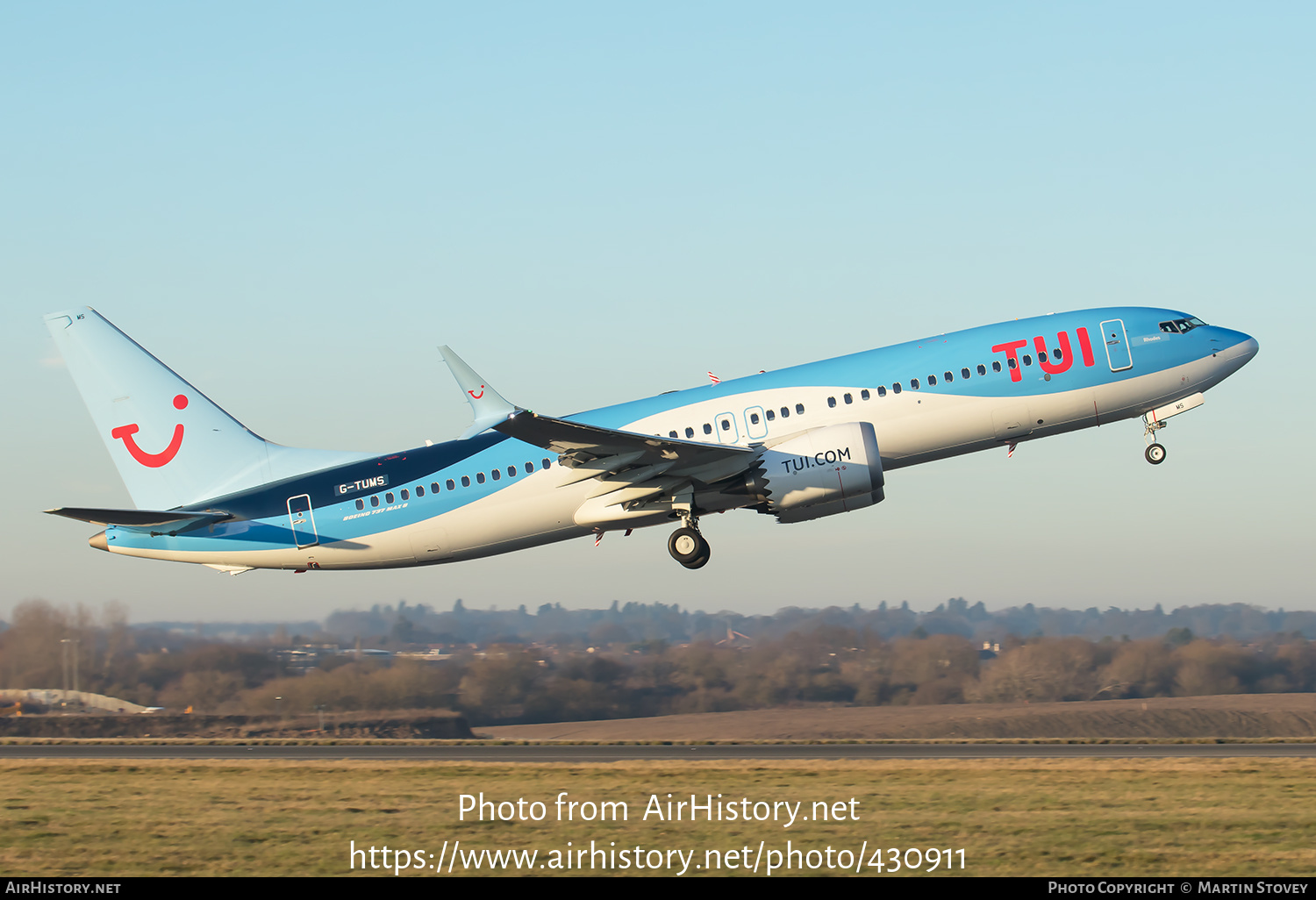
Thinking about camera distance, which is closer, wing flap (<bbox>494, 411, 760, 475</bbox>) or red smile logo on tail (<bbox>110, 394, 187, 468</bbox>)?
wing flap (<bbox>494, 411, 760, 475</bbox>)

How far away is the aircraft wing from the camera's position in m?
27.1

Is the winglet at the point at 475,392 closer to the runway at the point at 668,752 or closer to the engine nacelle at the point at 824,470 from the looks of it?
the engine nacelle at the point at 824,470

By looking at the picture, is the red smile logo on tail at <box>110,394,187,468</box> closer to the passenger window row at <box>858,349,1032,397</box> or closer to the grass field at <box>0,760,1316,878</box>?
the grass field at <box>0,760,1316,878</box>

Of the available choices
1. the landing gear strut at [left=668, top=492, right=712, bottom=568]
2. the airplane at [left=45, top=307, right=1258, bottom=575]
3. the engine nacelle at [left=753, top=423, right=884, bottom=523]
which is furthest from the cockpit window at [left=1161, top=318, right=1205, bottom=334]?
the landing gear strut at [left=668, top=492, right=712, bottom=568]

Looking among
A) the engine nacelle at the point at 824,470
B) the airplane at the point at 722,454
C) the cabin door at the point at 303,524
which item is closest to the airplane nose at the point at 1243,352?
the airplane at the point at 722,454

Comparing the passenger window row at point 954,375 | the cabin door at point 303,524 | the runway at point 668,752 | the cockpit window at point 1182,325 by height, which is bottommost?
the runway at point 668,752

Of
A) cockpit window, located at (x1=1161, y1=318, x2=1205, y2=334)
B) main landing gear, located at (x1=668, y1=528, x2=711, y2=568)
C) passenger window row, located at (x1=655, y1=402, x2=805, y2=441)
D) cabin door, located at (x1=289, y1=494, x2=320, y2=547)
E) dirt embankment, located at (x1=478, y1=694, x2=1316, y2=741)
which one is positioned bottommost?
dirt embankment, located at (x1=478, y1=694, x2=1316, y2=741)

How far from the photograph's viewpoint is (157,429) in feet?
112

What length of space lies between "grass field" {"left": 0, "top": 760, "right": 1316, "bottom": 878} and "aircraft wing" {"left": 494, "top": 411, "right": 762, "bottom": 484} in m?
7.51

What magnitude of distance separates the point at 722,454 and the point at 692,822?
34.7 ft

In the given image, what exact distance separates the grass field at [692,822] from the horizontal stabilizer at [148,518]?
6.42m

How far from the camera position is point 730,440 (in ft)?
99.2

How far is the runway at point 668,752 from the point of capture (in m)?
33.4

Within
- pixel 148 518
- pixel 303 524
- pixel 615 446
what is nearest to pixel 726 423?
pixel 615 446
